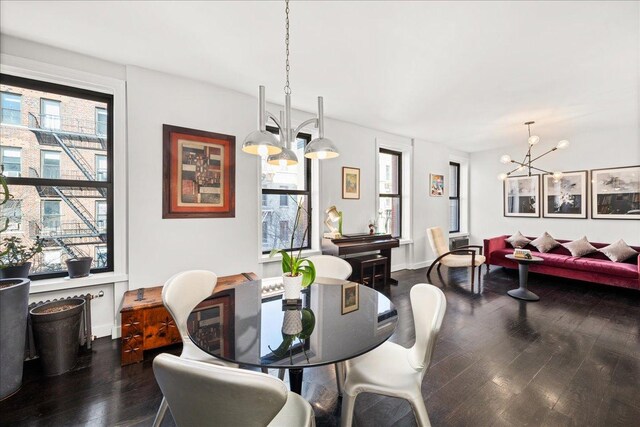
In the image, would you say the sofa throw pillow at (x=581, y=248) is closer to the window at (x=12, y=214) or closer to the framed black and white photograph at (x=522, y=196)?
the framed black and white photograph at (x=522, y=196)

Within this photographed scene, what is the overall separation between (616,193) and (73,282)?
26.4 ft

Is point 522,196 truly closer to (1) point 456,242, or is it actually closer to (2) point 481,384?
(1) point 456,242

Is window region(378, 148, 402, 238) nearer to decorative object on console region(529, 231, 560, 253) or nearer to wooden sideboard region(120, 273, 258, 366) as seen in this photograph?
decorative object on console region(529, 231, 560, 253)

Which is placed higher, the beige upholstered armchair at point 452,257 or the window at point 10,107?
the window at point 10,107

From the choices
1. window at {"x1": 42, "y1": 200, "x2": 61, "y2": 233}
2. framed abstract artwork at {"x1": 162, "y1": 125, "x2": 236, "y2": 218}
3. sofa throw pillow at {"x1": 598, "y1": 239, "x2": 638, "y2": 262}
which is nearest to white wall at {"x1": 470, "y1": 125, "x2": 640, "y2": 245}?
sofa throw pillow at {"x1": 598, "y1": 239, "x2": 638, "y2": 262}

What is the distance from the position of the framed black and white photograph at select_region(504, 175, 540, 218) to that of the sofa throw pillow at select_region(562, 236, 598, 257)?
1.14 meters

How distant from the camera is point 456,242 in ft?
21.7

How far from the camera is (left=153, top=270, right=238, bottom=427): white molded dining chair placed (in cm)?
161

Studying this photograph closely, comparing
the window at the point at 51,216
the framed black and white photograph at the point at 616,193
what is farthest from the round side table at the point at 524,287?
the window at the point at 51,216

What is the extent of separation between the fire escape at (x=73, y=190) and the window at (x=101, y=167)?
0.13 ft

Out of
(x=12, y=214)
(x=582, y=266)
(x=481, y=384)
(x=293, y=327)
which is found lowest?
(x=481, y=384)

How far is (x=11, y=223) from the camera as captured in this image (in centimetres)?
239

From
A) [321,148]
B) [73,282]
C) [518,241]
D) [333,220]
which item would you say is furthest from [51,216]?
[518,241]

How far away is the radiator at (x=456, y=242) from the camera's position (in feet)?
21.3
